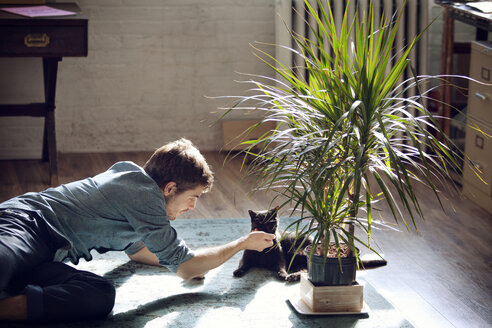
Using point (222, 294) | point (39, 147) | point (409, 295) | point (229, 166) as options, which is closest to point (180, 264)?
point (222, 294)

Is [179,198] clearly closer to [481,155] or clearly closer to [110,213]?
[110,213]

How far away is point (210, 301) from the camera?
8.18 ft

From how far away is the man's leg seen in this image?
224cm

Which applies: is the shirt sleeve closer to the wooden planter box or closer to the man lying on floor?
the man lying on floor

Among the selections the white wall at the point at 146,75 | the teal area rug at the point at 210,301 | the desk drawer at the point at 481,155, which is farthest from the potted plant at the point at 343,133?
the white wall at the point at 146,75

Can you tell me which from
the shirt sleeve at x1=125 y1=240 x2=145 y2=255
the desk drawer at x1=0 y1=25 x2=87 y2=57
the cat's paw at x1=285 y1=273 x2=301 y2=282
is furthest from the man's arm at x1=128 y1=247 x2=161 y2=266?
the desk drawer at x1=0 y1=25 x2=87 y2=57

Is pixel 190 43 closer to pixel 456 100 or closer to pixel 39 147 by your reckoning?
pixel 39 147

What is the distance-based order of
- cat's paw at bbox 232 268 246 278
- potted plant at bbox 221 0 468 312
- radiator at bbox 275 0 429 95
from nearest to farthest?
potted plant at bbox 221 0 468 312 < cat's paw at bbox 232 268 246 278 < radiator at bbox 275 0 429 95

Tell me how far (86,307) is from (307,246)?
2.59 ft

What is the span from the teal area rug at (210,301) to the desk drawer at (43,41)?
120cm

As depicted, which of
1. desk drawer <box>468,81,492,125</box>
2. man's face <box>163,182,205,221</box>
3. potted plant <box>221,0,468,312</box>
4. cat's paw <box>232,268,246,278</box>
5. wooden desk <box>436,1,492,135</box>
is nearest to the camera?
potted plant <box>221,0,468,312</box>

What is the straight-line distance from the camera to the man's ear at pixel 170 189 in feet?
7.98

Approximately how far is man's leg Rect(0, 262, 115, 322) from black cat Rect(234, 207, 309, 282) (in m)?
0.57

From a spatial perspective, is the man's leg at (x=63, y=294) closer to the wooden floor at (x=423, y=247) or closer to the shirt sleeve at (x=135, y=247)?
the shirt sleeve at (x=135, y=247)
